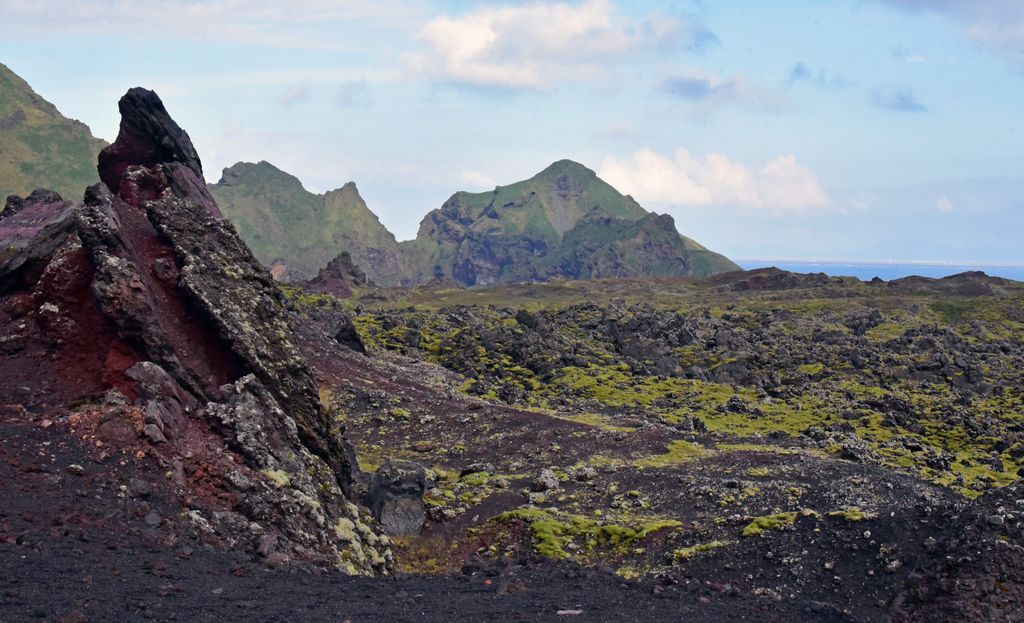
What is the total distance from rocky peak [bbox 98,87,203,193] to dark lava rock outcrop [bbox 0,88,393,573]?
17.7m

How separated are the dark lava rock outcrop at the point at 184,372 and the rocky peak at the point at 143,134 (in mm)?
17667

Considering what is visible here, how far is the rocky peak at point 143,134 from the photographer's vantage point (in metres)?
45.2

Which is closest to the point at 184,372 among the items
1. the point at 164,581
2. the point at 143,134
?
the point at 164,581

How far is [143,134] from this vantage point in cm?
4666

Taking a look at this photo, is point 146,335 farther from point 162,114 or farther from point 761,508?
point 162,114

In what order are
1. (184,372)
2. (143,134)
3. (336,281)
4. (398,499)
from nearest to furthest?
(184,372), (398,499), (143,134), (336,281)

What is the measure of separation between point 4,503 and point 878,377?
76341 mm

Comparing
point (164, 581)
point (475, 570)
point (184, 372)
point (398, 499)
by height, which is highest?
point (184, 372)

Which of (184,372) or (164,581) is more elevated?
(184,372)

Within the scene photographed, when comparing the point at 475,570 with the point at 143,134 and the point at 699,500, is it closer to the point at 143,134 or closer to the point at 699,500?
the point at 699,500

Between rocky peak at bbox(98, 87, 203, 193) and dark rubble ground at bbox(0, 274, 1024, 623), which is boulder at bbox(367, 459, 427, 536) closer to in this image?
dark rubble ground at bbox(0, 274, 1024, 623)

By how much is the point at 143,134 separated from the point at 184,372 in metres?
28.0

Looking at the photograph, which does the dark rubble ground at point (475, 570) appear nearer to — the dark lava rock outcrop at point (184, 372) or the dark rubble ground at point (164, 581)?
the dark rubble ground at point (164, 581)

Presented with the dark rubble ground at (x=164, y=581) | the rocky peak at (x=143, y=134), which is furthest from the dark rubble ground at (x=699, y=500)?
the rocky peak at (x=143, y=134)
